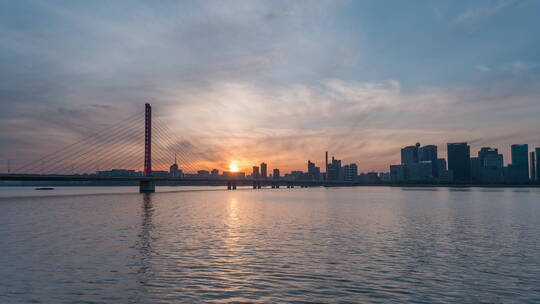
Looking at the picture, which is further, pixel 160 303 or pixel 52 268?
pixel 52 268

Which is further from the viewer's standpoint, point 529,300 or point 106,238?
point 106,238

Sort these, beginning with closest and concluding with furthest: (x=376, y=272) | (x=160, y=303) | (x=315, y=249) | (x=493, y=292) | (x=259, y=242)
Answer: (x=160, y=303), (x=493, y=292), (x=376, y=272), (x=315, y=249), (x=259, y=242)

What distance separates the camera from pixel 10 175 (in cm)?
10912

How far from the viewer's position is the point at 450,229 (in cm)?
3934

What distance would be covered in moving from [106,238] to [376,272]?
72.2 ft

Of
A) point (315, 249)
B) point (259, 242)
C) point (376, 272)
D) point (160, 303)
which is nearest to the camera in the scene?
point (160, 303)

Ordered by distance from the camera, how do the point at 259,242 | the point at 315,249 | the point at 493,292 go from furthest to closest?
the point at 259,242 → the point at 315,249 → the point at 493,292

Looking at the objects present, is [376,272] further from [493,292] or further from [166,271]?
[166,271]

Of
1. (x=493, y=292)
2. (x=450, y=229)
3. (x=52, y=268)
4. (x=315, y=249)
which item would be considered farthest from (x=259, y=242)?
(x=450, y=229)

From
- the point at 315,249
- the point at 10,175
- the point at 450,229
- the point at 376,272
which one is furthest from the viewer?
the point at 10,175

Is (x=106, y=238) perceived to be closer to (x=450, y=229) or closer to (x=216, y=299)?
(x=216, y=299)

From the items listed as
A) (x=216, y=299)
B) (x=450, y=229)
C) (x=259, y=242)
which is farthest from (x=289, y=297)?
(x=450, y=229)

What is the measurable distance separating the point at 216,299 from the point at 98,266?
9189 mm

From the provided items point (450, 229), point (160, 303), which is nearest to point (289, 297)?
point (160, 303)
